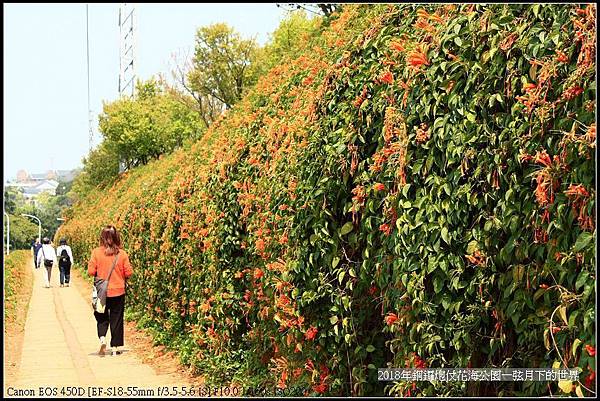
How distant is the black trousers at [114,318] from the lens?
10.1 m

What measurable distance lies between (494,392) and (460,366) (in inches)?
7.5

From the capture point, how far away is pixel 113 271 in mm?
9945

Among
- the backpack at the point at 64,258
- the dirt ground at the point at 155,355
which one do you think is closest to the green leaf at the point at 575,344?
the dirt ground at the point at 155,355

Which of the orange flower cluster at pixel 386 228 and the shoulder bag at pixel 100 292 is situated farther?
the shoulder bag at pixel 100 292

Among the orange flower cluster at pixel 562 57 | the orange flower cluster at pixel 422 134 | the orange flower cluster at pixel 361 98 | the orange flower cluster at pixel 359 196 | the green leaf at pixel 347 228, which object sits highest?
the orange flower cluster at pixel 361 98

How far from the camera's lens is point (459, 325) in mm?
3816

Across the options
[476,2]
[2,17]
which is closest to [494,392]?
[476,2]

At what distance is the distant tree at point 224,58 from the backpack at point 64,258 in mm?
11641

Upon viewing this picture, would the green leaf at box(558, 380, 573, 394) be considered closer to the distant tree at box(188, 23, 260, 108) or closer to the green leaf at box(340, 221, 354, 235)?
the green leaf at box(340, 221, 354, 235)

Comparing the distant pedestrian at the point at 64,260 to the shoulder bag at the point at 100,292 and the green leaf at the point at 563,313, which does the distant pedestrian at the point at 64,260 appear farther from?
the green leaf at the point at 563,313

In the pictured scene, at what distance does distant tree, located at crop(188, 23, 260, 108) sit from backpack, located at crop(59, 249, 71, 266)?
11641 mm

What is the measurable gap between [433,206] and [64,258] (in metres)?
21.5

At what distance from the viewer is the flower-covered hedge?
10.7 feet

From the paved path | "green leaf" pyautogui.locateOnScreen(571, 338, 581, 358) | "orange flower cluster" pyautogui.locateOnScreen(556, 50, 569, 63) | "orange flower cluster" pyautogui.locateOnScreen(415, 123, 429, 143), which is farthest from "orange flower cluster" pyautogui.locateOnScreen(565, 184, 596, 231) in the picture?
the paved path
